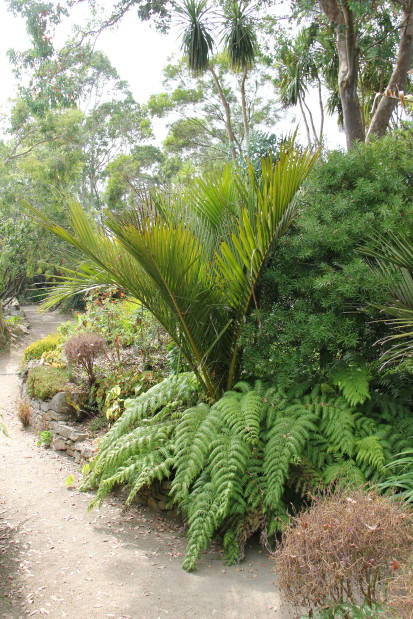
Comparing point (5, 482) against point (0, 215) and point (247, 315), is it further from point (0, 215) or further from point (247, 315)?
point (0, 215)

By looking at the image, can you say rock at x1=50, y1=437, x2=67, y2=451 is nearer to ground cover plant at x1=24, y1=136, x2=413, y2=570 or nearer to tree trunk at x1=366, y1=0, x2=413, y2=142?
ground cover plant at x1=24, y1=136, x2=413, y2=570

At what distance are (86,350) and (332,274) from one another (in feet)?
13.8

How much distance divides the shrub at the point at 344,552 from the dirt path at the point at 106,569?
979 mm

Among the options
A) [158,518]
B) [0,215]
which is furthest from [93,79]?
[158,518]

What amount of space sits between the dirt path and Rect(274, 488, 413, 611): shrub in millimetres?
979

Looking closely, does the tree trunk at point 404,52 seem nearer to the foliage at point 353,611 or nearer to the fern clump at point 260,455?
the fern clump at point 260,455

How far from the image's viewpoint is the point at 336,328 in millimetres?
3918

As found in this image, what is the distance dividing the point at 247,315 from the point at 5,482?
2978mm

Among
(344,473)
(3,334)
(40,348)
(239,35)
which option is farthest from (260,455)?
(3,334)

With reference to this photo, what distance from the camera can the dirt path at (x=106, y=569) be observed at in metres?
3.12

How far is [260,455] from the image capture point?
3840 mm

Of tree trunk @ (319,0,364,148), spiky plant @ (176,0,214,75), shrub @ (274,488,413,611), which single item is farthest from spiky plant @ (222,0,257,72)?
shrub @ (274,488,413,611)

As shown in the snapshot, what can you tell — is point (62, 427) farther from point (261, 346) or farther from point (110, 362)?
point (261, 346)

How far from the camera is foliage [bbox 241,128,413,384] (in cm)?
390
